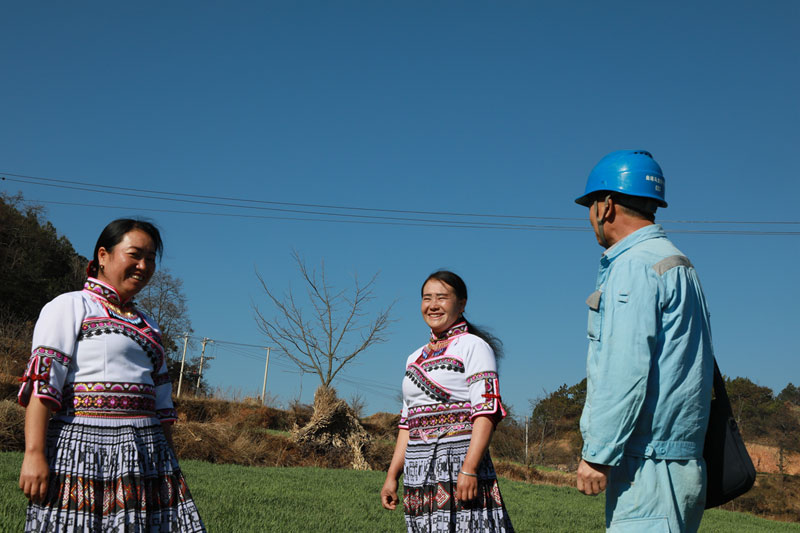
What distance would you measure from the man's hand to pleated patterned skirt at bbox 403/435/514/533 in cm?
130

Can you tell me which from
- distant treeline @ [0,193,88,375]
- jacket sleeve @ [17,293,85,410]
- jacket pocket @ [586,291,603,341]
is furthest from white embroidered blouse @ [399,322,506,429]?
distant treeline @ [0,193,88,375]

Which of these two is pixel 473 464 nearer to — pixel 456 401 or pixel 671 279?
pixel 456 401

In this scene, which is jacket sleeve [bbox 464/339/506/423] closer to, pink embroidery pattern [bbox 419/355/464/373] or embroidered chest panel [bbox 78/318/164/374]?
pink embroidery pattern [bbox 419/355/464/373]

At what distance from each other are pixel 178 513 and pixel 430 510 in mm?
1225

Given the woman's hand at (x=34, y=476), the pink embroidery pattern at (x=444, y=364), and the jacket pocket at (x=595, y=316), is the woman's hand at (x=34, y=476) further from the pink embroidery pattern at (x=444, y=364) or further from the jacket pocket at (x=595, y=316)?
the jacket pocket at (x=595, y=316)

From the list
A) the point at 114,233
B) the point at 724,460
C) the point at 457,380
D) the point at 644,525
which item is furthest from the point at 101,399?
the point at 724,460

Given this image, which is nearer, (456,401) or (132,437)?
(132,437)

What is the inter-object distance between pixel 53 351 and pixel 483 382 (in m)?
1.99

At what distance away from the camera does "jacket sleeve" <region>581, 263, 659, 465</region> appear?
224 centimetres

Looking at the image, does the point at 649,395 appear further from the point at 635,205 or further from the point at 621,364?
the point at 635,205

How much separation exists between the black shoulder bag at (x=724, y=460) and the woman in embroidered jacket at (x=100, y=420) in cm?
205

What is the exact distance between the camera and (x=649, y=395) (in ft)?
7.63

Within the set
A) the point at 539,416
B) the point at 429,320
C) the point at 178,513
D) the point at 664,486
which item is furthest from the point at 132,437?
the point at 539,416

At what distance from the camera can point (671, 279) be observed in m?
2.37
